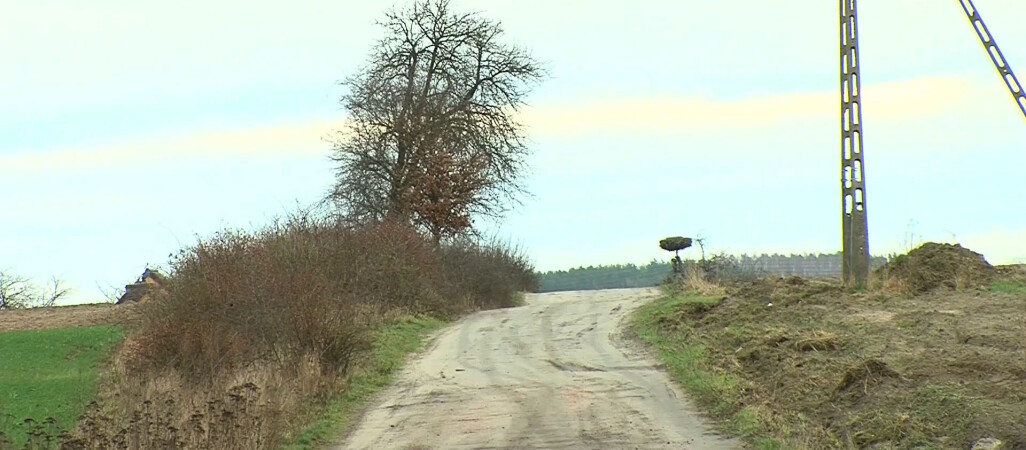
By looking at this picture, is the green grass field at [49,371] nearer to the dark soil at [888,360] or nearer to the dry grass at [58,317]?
the dry grass at [58,317]

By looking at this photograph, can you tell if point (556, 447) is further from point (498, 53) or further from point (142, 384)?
point (498, 53)

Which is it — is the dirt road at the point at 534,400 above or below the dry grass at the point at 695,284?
below

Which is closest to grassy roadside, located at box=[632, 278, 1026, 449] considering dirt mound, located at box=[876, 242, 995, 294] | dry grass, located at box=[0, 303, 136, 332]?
dirt mound, located at box=[876, 242, 995, 294]

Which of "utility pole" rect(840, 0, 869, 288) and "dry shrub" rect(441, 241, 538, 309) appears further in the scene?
"dry shrub" rect(441, 241, 538, 309)

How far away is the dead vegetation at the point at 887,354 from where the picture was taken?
13117mm

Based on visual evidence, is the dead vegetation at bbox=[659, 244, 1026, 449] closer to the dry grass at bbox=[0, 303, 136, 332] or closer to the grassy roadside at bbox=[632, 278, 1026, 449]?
the grassy roadside at bbox=[632, 278, 1026, 449]

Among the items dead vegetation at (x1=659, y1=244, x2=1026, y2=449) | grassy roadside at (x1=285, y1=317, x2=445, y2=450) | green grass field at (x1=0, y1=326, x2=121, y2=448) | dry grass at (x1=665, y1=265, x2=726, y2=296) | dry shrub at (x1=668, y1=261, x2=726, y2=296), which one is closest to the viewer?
dead vegetation at (x1=659, y1=244, x2=1026, y2=449)

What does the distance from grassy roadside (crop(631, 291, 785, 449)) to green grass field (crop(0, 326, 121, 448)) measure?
33.7 ft

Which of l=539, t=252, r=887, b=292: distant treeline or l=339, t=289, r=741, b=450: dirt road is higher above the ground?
l=539, t=252, r=887, b=292: distant treeline

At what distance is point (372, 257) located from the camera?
3519 cm

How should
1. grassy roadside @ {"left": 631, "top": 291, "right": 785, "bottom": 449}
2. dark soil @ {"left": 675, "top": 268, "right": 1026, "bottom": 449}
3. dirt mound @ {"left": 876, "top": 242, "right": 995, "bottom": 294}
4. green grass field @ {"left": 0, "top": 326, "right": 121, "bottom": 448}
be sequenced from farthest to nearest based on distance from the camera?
1. dirt mound @ {"left": 876, "top": 242, "right": 995, "bottom": 294}
2. green grass field @ {"left": 0, "top": 326, "right": 121, "bottom": 448}
3. grassy roadside @ {"left": 631, "top": 291, "right": 785, "bottom": 449}
4. dark soil @ {"left": 675, "top": 268, "right": 1026, "bottom": 449}

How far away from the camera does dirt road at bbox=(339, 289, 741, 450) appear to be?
15500 mm

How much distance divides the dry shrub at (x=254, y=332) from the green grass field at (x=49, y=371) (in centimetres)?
99

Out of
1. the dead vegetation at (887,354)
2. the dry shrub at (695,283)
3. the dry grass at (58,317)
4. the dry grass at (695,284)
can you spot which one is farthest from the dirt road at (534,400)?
the dry grass at (58,317)
